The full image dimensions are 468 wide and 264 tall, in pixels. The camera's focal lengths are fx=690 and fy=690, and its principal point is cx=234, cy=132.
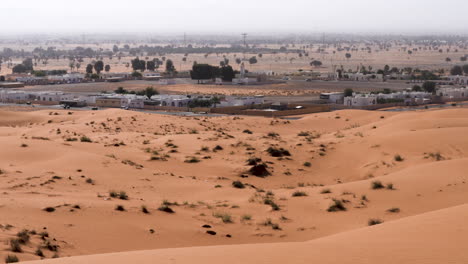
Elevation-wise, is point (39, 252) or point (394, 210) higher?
point (39, 252)

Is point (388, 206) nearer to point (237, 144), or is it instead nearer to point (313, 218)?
point (313, 218)

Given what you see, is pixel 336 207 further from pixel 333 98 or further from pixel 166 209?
pixel 333 98

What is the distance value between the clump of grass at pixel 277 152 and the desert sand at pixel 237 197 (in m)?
0.08

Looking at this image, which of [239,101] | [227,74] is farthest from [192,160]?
[227,74]

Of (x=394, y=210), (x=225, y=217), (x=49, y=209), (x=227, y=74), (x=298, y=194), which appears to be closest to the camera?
(x=49, y=209)

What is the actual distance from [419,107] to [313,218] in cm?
5350

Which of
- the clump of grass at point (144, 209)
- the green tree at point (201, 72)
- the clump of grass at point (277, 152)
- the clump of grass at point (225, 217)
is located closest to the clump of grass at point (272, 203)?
the clump of grass at point (225, 217)

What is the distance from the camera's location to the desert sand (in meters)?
12.8

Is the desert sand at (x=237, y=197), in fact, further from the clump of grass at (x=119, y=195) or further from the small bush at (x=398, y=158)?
the small bush at (x=398, y=158)

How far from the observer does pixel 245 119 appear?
54312 mm

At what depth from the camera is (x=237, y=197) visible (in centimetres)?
2205

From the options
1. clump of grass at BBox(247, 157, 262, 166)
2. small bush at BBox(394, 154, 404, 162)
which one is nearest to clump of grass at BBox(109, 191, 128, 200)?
clump of grass at BBox(247, 157, 262, 166)

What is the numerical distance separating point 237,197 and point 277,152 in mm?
11092

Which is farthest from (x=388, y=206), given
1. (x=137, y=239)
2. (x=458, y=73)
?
(x=458, y=73)
